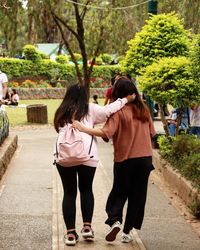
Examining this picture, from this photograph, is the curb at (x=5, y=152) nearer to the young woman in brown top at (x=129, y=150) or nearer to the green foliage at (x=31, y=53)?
the young woman in brown top at (x=129, y=150)

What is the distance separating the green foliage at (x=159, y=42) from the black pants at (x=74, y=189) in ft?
19.0

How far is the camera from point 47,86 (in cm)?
3834

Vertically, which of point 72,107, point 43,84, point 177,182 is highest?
point 72,107

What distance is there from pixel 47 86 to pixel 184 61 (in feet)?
94.4

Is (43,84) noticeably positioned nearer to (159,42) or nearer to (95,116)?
(159,42)

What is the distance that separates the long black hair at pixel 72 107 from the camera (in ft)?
18.7

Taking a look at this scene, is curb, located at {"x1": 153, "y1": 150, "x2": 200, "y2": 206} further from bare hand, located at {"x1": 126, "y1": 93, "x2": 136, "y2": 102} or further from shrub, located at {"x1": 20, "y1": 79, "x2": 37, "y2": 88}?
shrub, located at {"x1": 20, "y1": 79, "x2": 37, "y2": 88}

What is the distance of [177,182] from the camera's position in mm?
8586

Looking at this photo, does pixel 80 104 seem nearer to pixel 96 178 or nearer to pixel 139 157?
pixel 139 157

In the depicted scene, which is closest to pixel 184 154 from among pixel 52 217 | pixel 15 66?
pixel 52 217

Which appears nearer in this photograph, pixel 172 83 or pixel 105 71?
pixel 172 83

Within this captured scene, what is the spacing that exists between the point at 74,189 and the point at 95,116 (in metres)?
0.74

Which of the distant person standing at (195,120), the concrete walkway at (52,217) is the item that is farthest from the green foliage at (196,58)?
the distant person standing at (195,120)

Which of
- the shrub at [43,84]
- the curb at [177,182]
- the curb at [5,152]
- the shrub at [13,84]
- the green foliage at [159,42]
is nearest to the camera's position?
the curb at [177,182]
